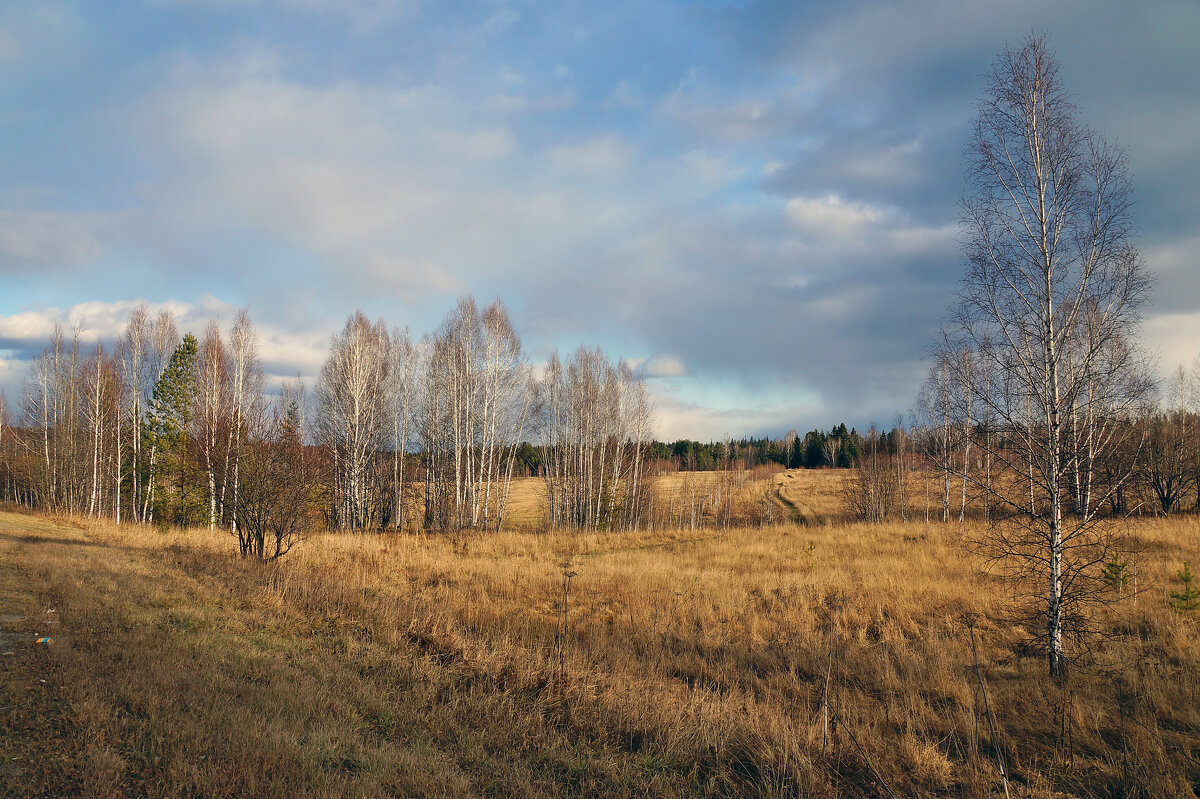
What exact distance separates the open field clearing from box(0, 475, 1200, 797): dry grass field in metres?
0.03

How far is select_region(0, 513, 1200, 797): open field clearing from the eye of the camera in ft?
14.0

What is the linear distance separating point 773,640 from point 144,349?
1373 inches

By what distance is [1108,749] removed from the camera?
5.34m

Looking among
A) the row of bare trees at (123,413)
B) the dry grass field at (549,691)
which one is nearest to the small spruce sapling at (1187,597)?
the dry grass field at (549,691)

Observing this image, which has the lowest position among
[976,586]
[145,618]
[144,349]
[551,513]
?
[551,513]

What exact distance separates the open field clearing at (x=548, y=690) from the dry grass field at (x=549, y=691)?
34mm

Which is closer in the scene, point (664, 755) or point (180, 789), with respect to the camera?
point (180, 789)

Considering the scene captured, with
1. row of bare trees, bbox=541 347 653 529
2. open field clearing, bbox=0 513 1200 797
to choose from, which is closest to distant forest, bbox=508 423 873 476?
row of bare trees, bbox=541 347 653 529

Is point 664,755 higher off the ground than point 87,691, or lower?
lower

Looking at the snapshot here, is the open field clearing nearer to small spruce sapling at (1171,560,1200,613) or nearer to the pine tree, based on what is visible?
small spruce sapling at (1171,560,1200,613)

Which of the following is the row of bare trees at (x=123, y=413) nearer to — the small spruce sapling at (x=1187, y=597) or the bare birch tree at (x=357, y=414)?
the bare birch tree at (x=357, y=414)

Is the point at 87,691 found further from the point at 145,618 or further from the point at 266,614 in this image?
the point at 266,614

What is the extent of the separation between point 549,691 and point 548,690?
0.02 metres

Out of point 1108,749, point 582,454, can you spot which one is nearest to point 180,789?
point 1108,749
